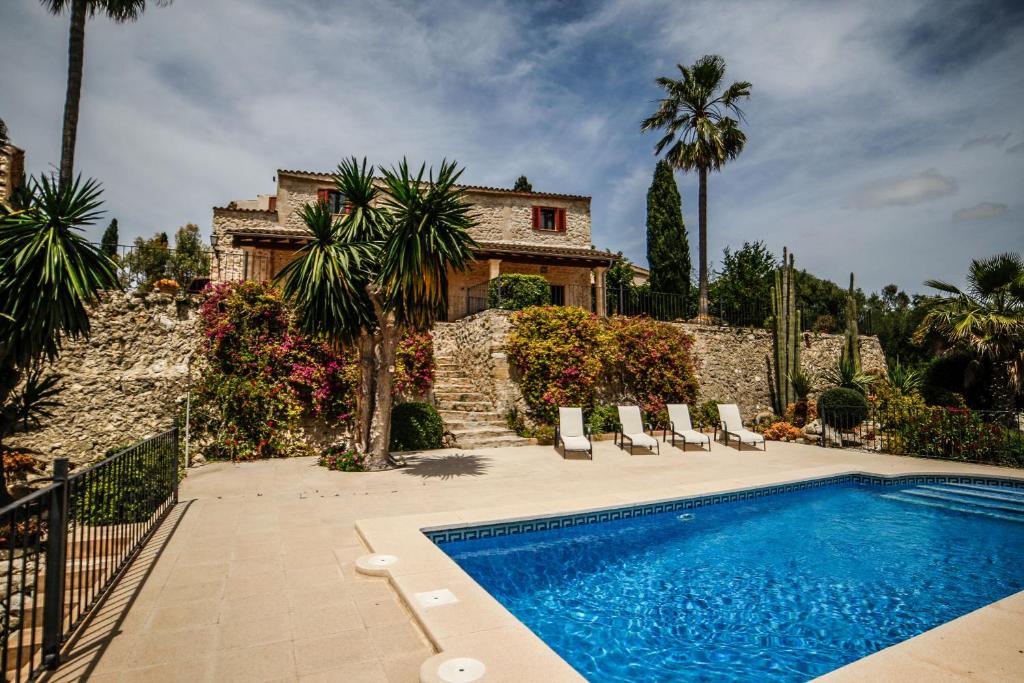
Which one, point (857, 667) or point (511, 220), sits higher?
point (511, 220)

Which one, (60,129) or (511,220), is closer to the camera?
(60,129)

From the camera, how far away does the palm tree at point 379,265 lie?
8.98 meters

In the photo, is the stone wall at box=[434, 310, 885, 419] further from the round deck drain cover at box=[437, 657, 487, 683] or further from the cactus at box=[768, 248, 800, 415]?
the round deck drain cover at box=[437, 657, 487, 683]

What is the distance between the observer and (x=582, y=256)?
65.0 feet

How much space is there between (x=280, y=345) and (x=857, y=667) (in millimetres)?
11744

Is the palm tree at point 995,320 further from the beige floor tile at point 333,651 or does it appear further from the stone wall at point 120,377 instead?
the stone wall at point 120,377

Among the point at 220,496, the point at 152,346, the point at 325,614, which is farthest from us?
the point at 152,346

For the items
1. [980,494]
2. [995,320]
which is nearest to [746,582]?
[980,494]

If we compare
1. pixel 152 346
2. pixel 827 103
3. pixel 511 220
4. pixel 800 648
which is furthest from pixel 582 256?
pixel 800 648

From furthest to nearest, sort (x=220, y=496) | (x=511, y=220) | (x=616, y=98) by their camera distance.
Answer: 1. (x=511, y=220)
2. (x=616, y=98)
3. (x=220, y=496)

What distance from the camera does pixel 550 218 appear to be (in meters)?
23.4

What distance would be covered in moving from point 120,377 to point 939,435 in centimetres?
1820

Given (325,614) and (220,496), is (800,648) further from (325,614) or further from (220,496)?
(220,496)

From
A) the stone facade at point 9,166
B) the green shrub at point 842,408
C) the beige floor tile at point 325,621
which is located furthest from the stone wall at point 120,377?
the green shrub at point 842,408
